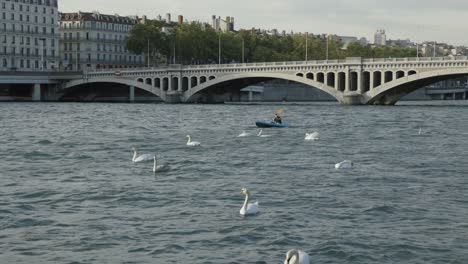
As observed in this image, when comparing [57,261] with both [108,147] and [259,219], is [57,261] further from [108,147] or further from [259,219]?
[108,147]

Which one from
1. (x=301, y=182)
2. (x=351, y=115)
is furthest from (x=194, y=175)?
(x=351, y=115)

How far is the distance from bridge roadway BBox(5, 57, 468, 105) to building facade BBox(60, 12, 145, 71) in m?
23.0

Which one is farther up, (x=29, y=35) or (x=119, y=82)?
(x=29, y=35)

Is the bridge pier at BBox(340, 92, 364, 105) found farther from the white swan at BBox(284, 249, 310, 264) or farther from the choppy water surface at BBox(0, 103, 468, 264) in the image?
the white swan at BBox(284, 249, 310, 264)

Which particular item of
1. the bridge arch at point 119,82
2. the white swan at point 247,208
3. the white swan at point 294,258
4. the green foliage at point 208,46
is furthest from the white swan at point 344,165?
the green foliage at point 208,46

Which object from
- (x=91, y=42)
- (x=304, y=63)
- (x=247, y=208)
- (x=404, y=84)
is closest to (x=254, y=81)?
(x=304, y=63)

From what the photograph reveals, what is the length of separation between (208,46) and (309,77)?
38084mm

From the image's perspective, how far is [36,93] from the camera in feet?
377

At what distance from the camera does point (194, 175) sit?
96.4ft

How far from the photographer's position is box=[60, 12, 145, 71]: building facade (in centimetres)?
13912

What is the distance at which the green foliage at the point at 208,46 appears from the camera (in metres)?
129

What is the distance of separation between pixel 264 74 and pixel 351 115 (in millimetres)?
25500

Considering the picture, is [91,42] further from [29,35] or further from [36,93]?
[36,93]

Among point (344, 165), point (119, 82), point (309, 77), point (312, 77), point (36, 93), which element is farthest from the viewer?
point (36, 93)
